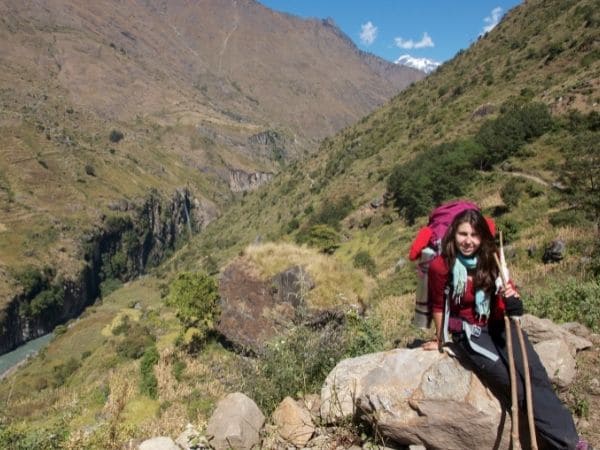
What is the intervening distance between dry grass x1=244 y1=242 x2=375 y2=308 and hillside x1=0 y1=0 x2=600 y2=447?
8cm

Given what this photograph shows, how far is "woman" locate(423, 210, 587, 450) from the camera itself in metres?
3.51

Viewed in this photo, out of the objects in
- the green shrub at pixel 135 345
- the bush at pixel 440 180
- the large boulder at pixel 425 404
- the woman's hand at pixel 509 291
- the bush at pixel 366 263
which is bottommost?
the green shrub at pixel 135 345

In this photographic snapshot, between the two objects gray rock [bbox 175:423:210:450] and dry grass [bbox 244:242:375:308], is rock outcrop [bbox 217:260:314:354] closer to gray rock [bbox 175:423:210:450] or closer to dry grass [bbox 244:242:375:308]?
dry grass [bbox 244:242:375:308]

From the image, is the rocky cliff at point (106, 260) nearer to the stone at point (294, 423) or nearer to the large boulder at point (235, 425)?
the large boulder at point (235, 425)

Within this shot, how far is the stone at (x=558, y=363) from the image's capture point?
4.63 meters

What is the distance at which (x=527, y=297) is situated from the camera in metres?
8.24

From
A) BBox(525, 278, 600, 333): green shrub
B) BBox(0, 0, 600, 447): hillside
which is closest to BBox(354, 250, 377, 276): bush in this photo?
BBox(0, 0, 600, 447): hillside

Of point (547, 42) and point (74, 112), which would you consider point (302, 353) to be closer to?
point (547, 42)

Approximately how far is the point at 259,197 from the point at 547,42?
215ft

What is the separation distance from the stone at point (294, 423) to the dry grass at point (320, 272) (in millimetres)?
7811

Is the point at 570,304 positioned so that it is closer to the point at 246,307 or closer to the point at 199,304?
the point at 246,307

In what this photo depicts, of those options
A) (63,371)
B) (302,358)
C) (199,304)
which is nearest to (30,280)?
(63,371)

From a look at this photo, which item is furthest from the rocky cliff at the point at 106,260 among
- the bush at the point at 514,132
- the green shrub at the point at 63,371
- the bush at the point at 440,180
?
the bush at the point at 514,132

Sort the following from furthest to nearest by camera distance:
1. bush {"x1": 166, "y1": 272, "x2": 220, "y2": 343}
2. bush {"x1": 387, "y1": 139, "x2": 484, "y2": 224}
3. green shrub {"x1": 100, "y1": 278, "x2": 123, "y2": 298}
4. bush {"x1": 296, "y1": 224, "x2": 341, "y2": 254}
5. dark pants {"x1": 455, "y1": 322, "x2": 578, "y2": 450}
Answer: green shrub {"x1": 100, "y1": 278, "x2": 123, "y2": 298} → bush {"x1": 296, "y1": 224, "x2": 341, "y2": 254} → bush {"x1": 387, "y1": 139, "x2": 484, "y2": 224} → bush {"x1": 166, "y1": 272, "x2": 220, "y2": 343} → dark pants {"x1": 455, "y1": 322, "x2": 578, "y2": 450}
